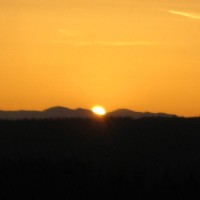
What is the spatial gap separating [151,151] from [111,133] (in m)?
4.65

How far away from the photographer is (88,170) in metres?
29.9

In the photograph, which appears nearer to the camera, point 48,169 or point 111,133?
point 48,169

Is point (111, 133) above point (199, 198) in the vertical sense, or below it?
above

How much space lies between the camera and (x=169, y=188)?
27.5 metres

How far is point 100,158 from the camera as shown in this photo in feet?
123

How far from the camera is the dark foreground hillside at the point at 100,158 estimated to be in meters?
27.3

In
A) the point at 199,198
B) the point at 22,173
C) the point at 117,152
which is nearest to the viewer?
Result: the point at 199,198

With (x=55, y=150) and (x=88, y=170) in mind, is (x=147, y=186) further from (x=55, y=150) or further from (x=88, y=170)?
(x=55, y=150)

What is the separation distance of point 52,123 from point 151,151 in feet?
24.4

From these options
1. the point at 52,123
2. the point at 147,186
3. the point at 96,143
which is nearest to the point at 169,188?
the point at 147,186

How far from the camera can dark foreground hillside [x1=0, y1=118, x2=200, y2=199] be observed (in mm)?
27312

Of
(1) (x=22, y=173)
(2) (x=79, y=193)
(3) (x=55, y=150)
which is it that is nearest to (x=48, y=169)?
(1) (x=22, y=173)

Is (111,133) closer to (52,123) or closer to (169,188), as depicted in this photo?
(52,123)

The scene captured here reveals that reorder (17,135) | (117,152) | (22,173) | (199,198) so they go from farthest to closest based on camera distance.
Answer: (17,135) < (117,152) < (22,173) < (199,198)
